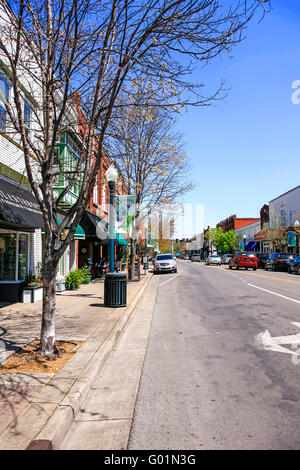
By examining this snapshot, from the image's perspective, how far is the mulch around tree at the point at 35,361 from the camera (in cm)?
519

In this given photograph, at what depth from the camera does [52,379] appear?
4.75 m

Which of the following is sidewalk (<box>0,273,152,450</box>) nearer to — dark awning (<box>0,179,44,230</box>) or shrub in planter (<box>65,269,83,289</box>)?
dark awning (<box>0,179,44,230</box>)

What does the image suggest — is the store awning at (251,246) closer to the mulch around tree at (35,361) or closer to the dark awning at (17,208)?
the dark awning at (17,208)

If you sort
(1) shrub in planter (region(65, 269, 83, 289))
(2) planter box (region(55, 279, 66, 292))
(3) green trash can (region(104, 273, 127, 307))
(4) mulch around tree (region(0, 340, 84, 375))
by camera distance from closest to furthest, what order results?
(4) mulch around tree (region(0, 340, 84, 375)) < (3) green trash can (region(104, 273, 127, 307)) < (2) planter box (region(55, 279, 66, 292)) < (1) shrub in planter (region(65, 269, 83, 289))

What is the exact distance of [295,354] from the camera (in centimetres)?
605

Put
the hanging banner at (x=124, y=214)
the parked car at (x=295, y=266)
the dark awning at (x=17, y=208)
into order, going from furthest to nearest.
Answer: the parked car at (x=295, y=266) < the hanging banner at (x=124, y=214) < the dark awning at (x=17, y=208)

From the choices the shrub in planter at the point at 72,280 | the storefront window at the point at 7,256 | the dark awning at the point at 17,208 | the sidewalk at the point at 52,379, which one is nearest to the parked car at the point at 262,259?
the shrub in planter at the point at 72,280

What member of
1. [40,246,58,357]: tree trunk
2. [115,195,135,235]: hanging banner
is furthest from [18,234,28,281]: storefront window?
[115,195,135,235]: hanging banner

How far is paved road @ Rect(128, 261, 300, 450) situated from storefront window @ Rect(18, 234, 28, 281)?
5.61m

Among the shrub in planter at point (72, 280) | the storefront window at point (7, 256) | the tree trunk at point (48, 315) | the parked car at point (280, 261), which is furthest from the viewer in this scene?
the parked car at point (280, 261)

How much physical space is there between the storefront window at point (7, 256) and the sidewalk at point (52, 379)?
2479 millimetres

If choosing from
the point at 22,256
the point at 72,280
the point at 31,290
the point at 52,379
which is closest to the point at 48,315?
the point at 52,379

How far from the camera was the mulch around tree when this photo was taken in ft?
17.0
